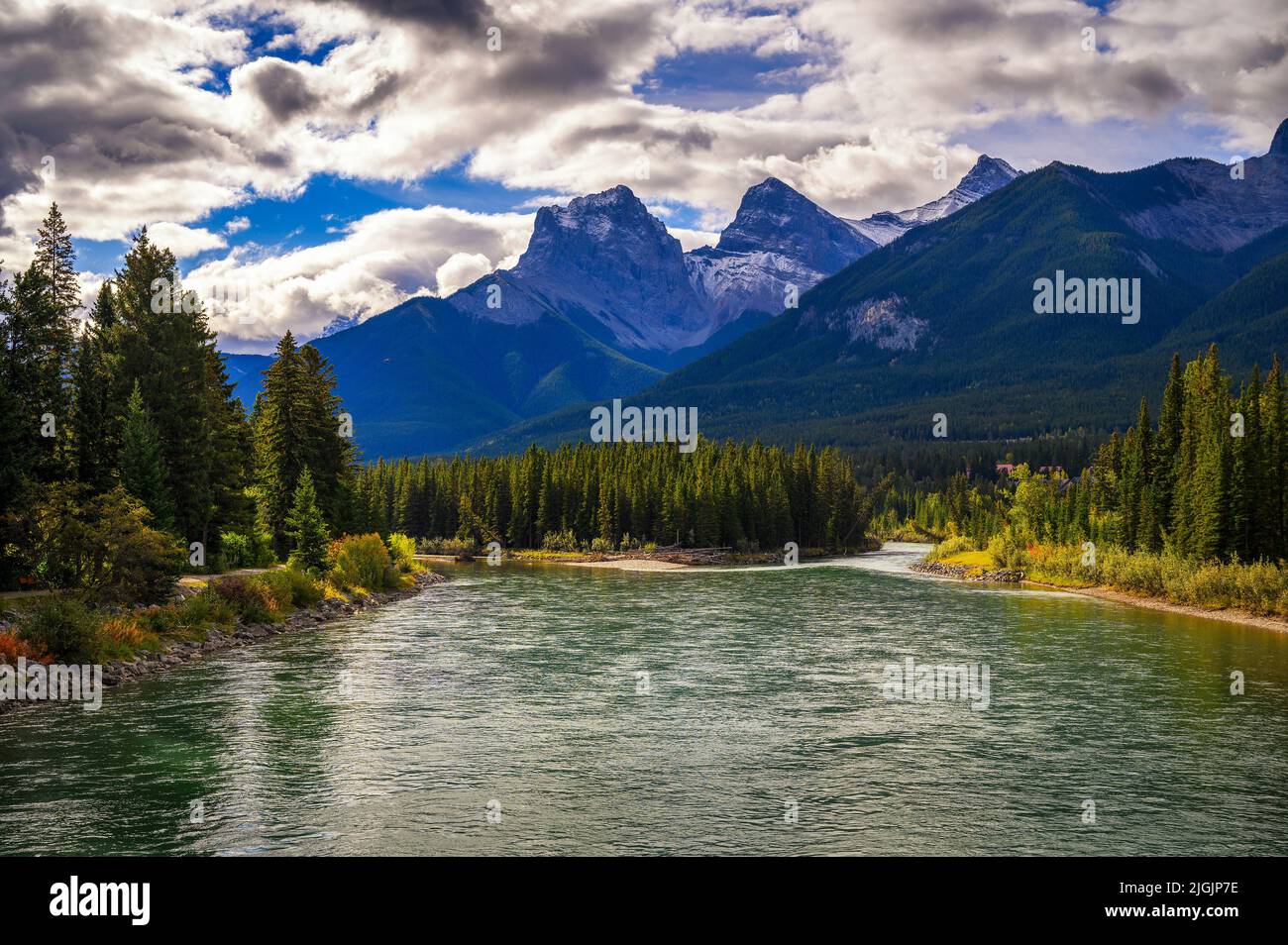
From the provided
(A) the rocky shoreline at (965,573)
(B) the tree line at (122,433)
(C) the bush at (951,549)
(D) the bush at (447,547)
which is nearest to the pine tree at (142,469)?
(B) the tree line at (122,433)

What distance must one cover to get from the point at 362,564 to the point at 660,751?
5593 centimetres

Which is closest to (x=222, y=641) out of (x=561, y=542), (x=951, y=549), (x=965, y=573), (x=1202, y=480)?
(x=1202, y=480)

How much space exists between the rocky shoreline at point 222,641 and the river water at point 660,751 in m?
1.23

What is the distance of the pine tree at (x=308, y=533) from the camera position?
241 feet

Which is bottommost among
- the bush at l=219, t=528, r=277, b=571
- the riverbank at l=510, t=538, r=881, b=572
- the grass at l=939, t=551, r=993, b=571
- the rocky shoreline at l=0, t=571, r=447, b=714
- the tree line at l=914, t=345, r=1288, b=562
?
the riverbank at l=510, t=538, r=881, b=572

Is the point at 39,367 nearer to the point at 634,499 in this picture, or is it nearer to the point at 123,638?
the point at 123,638

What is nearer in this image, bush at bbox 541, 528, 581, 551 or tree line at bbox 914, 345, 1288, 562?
tree line at bbox 914, 345, 1288, 562

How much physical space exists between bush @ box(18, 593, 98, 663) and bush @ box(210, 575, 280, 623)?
14849 mm

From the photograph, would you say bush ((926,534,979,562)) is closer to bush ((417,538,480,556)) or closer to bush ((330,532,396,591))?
bush ((417,538,480,556))

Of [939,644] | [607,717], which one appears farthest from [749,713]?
[939,644]

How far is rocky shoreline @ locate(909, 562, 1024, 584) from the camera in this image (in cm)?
11025

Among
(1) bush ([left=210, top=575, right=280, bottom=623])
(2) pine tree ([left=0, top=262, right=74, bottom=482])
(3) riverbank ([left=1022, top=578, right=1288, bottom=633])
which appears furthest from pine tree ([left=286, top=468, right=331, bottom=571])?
(3) riverbank ([left=1022, top=578, right=1288, bottom=633])

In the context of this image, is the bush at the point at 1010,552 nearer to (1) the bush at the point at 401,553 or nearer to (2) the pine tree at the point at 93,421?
(1) the bush at the point at 401,553

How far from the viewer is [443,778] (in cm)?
2888
